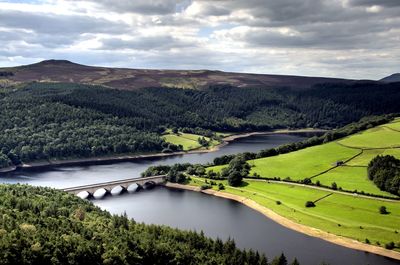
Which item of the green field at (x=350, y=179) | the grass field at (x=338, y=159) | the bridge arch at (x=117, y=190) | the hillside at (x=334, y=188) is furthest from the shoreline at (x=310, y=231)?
the bridge arch at (x=117, y=190)

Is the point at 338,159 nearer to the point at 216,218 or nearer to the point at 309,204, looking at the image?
the point at 309,204

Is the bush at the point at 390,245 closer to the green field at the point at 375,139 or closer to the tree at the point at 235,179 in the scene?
the tree at the point at 235,179

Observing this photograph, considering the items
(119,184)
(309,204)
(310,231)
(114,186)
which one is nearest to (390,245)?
(310,231)

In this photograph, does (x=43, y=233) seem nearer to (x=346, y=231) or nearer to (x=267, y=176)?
(x=346, y=231)

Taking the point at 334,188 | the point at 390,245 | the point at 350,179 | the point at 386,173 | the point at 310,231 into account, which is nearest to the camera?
the point at 390,245

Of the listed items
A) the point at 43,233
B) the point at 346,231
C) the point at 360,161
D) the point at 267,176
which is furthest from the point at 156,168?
the point at 43,233
